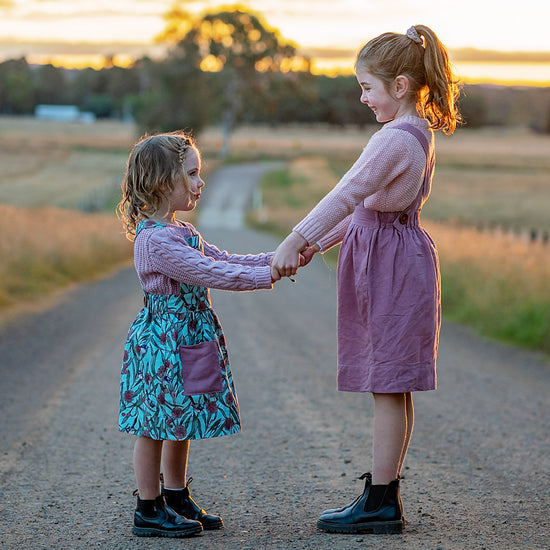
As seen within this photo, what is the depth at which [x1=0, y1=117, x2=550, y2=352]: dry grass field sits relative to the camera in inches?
464

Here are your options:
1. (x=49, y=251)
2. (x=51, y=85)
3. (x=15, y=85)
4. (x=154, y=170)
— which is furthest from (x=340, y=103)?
(x=154, y=170)

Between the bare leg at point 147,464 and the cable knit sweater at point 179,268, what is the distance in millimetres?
579

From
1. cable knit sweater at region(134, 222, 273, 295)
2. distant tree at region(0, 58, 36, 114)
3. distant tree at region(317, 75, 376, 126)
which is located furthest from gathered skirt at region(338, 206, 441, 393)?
distant tree at region(0, 58, 36, 114)

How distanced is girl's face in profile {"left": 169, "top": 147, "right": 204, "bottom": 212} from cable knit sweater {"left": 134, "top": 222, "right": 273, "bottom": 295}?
0.29ft

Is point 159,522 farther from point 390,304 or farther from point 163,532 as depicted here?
point 390,304

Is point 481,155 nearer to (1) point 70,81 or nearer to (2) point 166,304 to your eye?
(2) point 166,304

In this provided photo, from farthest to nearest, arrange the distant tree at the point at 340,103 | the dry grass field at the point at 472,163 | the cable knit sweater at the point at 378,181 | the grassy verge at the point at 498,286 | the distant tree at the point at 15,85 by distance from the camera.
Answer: the distant tree at the point at 15,85, the distant tree at the point at 340,103, the dry grass field at the point at 472,163, the grassy verge at the point at 498,286, the cable knit sweater at the point at 378,181

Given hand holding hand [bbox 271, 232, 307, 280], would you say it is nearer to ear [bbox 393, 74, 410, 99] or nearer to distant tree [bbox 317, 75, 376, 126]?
ear [bbox 393, 74, 410, 99]

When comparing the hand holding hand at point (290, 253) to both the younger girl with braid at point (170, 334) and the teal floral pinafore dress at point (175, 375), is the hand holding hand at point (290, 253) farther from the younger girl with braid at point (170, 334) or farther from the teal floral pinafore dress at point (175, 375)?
the teal floral pinafore dress at point (175, 375)

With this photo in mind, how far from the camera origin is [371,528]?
3207 millimetres

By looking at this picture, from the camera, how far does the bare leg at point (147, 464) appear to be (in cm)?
325

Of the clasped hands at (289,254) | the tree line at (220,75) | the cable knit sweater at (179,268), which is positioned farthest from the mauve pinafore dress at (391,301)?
the tree line at (220,75)

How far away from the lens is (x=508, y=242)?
15.2m

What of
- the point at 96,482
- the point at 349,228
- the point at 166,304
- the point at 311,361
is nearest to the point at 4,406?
the point at 96,482
